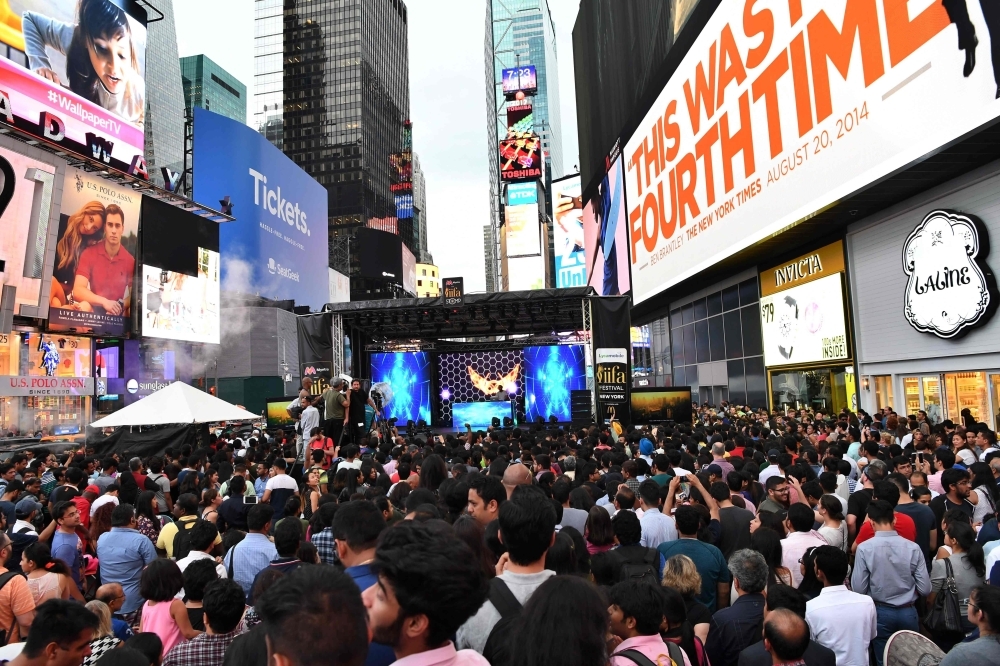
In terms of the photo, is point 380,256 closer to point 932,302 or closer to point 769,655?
point 932,302

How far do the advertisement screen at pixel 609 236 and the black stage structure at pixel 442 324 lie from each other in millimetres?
8133

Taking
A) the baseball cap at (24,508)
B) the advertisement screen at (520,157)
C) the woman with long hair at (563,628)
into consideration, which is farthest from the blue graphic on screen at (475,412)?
the advertisement screen at (520,157)

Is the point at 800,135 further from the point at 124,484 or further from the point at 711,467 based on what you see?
the point at 124,484

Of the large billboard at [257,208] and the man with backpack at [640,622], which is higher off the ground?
the large billboard at [257,208]

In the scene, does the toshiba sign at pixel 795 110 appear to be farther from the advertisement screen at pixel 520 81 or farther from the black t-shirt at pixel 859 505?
the advertisement screen at pixel 520 81

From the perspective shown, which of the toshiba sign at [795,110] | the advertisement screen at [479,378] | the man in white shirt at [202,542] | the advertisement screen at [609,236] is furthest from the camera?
the advertisement screen at [609,236]

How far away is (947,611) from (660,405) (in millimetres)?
15313

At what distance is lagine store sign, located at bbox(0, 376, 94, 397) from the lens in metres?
22.9

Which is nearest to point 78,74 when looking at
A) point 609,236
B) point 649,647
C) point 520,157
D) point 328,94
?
point 609,236

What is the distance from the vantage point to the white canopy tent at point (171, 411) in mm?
12883

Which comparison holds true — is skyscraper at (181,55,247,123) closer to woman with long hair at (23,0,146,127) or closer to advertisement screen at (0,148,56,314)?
woman with long hair at (23,0,146,127)

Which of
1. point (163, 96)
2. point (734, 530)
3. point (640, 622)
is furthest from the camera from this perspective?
point (163, 96)

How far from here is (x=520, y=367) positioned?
25297mm

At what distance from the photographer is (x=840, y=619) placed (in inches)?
139
